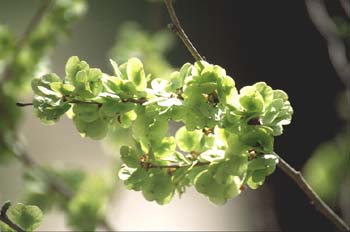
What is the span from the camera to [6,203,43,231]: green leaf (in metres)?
0.45

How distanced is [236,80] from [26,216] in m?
0.84

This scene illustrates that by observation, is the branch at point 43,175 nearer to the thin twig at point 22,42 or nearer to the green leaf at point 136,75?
the thin twig at point 22,42

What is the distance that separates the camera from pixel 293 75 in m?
1.17

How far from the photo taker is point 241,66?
129cm

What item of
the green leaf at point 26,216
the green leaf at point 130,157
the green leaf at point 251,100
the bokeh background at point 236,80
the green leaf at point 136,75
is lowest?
the bokeh background at point 236,80

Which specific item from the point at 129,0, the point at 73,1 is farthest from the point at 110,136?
the point at 129,0

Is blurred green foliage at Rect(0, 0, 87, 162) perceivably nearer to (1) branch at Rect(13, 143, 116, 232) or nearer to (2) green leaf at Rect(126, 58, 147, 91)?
(1) branch at Rect(13, 143, 116, 232)

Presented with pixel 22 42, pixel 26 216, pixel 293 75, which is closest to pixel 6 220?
pixel 26 216

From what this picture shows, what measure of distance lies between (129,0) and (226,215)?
2.33 feet

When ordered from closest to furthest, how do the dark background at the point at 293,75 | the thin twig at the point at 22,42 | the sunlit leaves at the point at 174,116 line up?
the sunlit leaves at the point at 174,116 → the thin twig at the point at 22,42 → the dark background at the point at 293,75

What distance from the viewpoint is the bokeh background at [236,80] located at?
3.75ft

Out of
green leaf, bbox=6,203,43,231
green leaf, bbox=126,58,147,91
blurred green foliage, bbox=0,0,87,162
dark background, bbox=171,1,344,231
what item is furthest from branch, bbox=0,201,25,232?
dark background, bbox=171,1,344,231

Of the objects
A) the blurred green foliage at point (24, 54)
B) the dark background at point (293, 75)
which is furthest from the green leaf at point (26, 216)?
the dark background at point (293, 75)

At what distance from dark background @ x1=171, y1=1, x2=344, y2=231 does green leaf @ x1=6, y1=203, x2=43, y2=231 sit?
0.69 m
